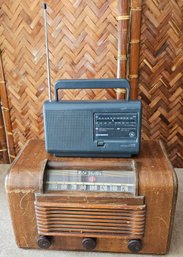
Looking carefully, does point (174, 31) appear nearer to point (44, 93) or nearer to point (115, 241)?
point (44, 93)

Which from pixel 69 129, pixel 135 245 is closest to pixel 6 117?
pixel 69 129

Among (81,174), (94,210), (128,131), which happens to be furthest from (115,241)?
(128,131)

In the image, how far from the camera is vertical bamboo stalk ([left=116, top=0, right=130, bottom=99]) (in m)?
1.32

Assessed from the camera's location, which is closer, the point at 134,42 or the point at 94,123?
the point at 94,123

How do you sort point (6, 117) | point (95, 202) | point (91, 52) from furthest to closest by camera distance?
1. point (6, 117)
2. point (91, 52)
3. point (95, 202)

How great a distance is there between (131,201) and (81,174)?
206 mm

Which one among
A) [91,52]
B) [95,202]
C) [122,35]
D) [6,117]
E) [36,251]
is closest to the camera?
[95,202]

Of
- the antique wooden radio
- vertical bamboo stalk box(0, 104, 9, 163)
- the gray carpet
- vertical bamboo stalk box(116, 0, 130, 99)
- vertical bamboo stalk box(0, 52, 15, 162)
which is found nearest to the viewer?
the antique wooden radio

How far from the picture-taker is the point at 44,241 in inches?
37.8

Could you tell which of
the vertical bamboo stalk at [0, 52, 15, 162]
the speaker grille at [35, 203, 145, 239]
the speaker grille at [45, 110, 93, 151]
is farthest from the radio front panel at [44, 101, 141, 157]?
the vertical bamboo stalk at [0, 52, 15, 162]

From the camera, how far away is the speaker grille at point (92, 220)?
0.89m

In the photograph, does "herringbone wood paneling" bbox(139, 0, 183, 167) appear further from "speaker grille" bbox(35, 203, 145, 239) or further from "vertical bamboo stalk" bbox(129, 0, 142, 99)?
"speaker grille" bbox(35, 203, 145, 239)

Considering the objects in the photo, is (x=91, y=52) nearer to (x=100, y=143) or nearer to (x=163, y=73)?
(x=163, y=73)

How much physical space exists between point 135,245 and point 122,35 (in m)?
1.06
